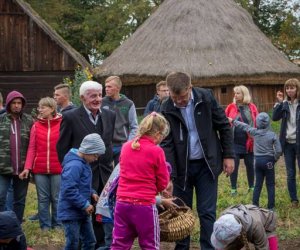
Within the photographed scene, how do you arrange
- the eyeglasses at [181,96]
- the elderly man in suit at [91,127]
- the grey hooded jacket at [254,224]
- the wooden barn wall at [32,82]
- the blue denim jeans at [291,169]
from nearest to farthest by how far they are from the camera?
the grey hooded jacket at [254,224], the eyeglasses at [181,96], the elderly man in suit at [91,127], the blue denim jeans at [291,169], the wooden barn wall at [32,82]

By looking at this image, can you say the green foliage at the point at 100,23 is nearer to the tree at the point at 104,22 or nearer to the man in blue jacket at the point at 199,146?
the tree at the point at 104,22

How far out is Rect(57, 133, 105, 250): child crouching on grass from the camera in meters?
5.54

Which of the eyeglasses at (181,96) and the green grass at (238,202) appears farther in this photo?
the green grass at (238,202)

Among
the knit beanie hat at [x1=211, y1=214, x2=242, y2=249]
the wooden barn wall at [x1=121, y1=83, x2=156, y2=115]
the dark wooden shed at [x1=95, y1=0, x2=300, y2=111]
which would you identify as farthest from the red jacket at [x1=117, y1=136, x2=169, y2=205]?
the wooden barn wall at [x1=121, y1=83, x2=156, y2=115]

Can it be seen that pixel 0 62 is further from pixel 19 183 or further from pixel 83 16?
pixel 83 16

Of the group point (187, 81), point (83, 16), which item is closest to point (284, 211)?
point (187, 81)

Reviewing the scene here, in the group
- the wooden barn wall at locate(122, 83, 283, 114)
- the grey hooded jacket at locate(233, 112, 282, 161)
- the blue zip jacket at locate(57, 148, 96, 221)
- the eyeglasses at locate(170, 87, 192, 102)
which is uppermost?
the wooden barn wall at locate(122, 83, 283, 114)

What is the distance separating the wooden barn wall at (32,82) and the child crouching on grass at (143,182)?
1556 cm

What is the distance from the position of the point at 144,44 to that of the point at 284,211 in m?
18.8

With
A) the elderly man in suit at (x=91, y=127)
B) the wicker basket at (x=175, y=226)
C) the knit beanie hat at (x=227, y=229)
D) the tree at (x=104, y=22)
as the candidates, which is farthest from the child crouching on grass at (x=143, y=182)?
the tree at (x=104, y=22)

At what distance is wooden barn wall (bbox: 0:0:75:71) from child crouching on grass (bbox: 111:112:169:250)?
15089 millimetres

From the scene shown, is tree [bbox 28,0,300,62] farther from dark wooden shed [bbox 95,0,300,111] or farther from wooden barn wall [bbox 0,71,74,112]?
wooden barn wall [bbox 0,71,74,112]

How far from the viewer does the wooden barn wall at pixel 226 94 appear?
943 inches

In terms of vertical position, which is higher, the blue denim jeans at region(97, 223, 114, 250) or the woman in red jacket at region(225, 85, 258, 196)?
the woman in red jacket at region(225, 85, 258, 196)
